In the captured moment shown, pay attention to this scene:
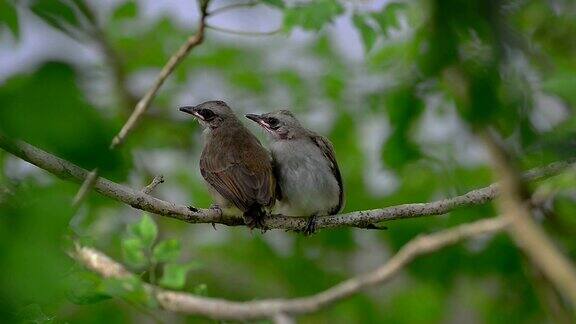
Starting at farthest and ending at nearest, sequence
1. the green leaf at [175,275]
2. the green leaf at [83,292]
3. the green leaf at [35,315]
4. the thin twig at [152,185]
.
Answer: the green leaf at [175,275], the thin twig at [152,185], the green leaf at [83,292], the green leaf at [35,315]

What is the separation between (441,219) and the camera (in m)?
5.98

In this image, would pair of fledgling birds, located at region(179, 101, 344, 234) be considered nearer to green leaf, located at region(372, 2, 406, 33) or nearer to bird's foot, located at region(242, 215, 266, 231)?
bird's foot, located at region(242, 215, 266, 231)

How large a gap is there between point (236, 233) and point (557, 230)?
3.35 metres

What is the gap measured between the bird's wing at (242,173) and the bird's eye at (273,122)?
0.26m

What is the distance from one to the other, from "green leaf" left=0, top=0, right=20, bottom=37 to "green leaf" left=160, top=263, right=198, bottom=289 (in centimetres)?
261

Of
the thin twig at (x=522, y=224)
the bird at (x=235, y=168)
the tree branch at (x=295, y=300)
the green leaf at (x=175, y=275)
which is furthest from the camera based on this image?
the bird at (x=235, y=168)

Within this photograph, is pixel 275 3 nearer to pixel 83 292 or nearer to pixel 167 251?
pixel 167 251

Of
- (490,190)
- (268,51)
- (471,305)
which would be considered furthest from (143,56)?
(490,190)

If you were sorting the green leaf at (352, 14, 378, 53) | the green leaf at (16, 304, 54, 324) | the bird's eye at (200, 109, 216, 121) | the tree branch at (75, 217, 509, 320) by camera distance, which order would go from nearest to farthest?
1. the green leaf at (16, 304, 54, 324)
2. the tree branch at (75, 217, 509, 320)
3. the green leaf at (352, 14, 378, 53)
4. the bird's eye at (200, 109, 216, 121)

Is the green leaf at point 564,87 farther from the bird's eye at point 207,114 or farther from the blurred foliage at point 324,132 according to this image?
the bird's eye at point 207,114

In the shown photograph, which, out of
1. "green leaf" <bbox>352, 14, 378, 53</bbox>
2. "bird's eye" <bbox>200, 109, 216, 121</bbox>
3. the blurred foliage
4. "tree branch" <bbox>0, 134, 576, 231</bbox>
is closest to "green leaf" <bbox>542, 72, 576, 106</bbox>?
the blurred foliage

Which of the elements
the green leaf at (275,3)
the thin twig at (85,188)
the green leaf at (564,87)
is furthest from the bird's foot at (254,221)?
the thin twig at (85,188)

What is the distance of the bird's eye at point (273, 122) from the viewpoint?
5090mm

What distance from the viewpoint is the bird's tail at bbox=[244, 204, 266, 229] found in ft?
13.3
